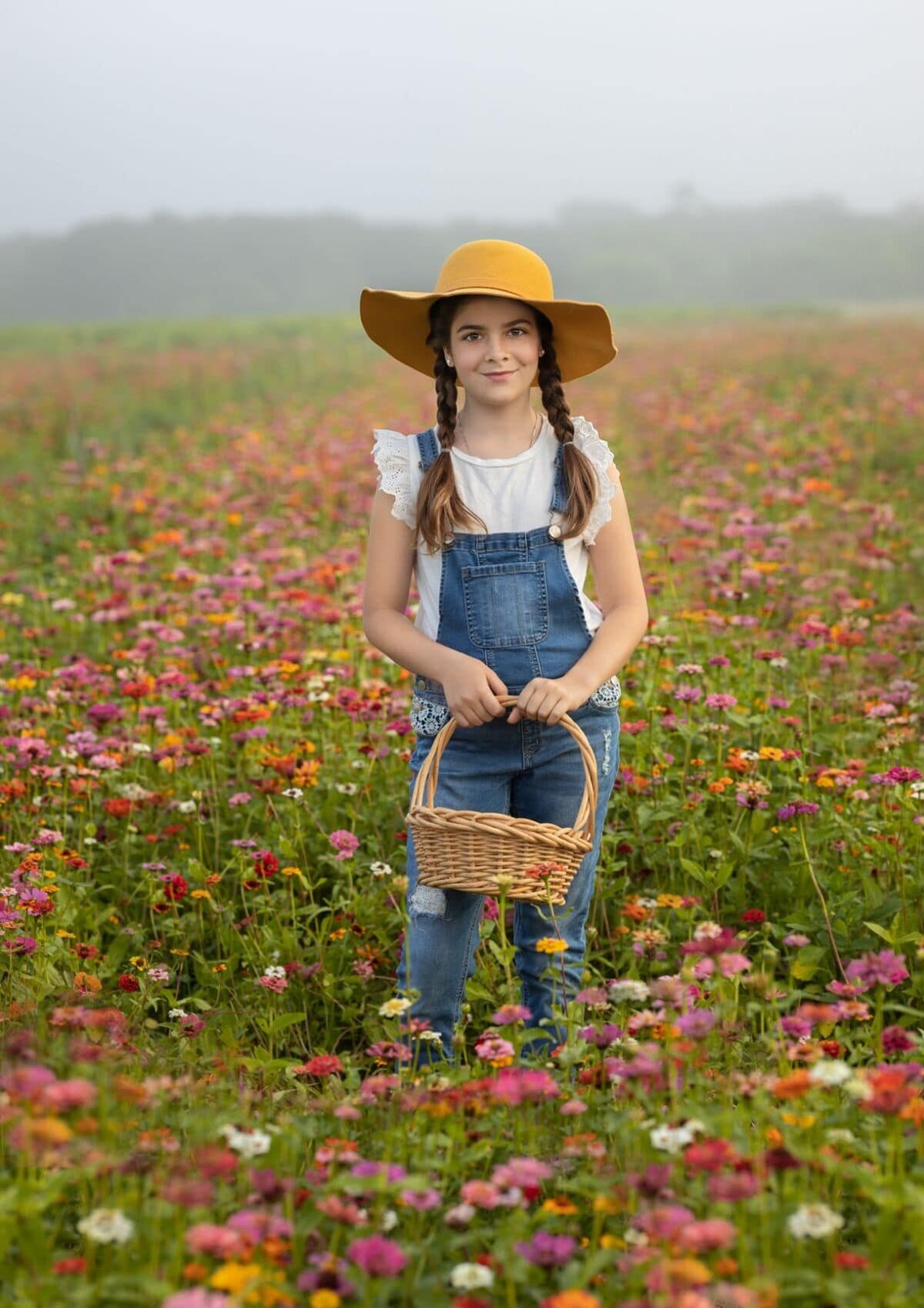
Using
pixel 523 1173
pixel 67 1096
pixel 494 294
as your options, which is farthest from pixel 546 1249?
pixel 494 294

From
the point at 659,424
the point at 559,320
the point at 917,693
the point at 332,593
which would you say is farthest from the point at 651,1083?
the point at 659,424

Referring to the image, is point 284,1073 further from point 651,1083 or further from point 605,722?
point 651,1083

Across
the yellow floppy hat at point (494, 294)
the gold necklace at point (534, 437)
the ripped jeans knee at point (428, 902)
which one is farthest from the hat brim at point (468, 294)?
the ripped jeans knee at point (428, 902)

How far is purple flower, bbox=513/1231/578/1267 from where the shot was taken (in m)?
1.80

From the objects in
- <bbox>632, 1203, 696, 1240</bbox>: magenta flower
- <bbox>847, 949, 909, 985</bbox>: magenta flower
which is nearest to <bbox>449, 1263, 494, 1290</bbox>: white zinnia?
<bbox>632, 1203, 696, 1240</bbox>: magenta flower

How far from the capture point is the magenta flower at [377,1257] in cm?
169

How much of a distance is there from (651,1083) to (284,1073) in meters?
1.18

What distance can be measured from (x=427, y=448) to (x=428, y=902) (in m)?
0.97

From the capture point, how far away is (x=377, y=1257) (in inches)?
67.0

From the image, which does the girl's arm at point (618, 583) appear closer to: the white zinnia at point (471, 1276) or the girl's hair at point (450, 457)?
the girl's hair at point (450, 457)

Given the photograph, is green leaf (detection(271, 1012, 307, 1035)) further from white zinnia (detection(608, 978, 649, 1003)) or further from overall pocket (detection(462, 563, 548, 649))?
white zinnia (detection(608, 978, 649, 1003))

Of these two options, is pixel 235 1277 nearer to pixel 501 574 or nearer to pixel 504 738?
pixel 504 738

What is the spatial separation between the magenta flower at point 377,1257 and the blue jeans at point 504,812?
3.69 feet

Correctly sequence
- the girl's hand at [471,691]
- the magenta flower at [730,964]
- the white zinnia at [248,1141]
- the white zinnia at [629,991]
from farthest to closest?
the girl's hand at [471,691] → the white zinnia at [629,991] → the magenta flower at [730,964] → the white zinnia at [248,1141]
